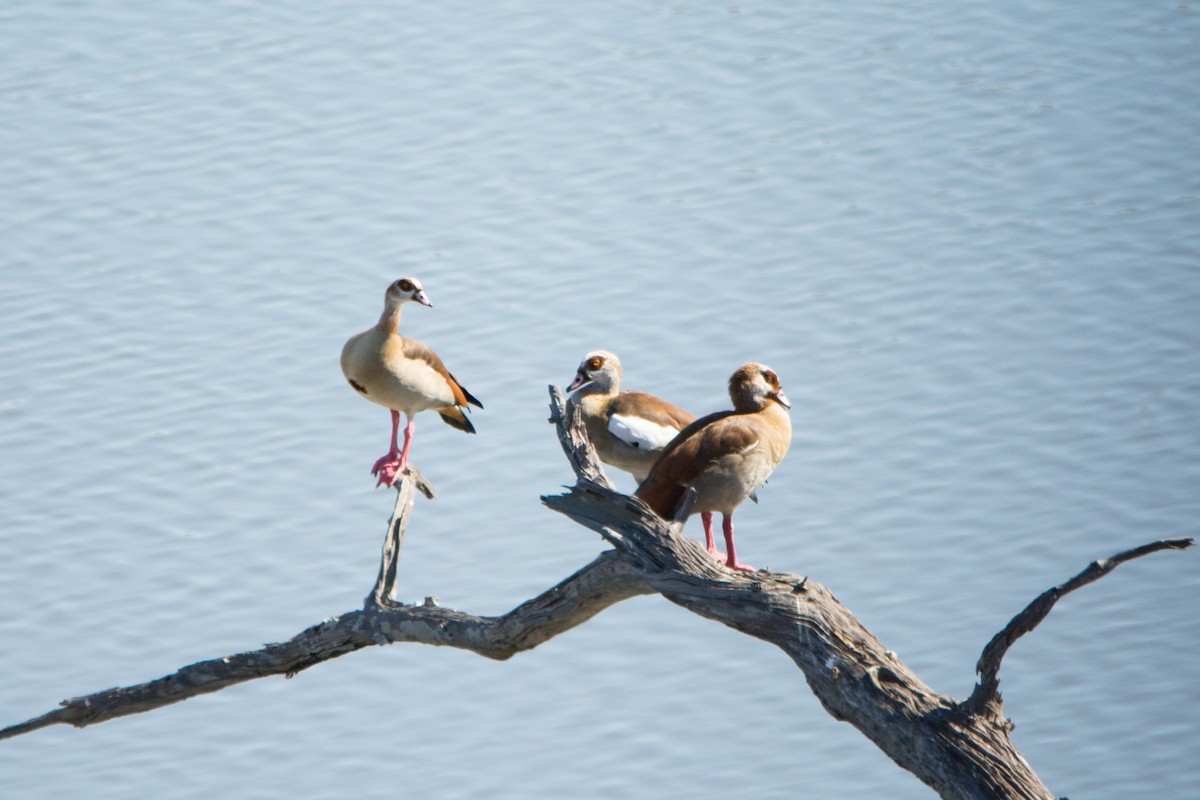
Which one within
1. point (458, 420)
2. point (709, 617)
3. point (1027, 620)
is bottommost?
point (1027, 620)

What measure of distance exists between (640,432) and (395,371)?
156 centimetres

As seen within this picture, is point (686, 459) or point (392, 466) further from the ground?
point (392, 466)

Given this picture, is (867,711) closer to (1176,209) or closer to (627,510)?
(627,510)

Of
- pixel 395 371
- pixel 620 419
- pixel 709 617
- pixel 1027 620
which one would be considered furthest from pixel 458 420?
pixel 1027 620

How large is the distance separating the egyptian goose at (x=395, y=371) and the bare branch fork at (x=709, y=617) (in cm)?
176

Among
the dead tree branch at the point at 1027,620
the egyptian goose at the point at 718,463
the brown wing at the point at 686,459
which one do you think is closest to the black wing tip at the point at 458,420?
the egyptian goose at the point at 718,463

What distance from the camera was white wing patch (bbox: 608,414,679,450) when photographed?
28.1 ft

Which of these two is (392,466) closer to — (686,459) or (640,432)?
(640,432)

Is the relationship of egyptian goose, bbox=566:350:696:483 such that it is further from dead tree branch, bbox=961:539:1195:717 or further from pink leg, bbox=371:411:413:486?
dead tree branch, bbox=961:539:1195:717

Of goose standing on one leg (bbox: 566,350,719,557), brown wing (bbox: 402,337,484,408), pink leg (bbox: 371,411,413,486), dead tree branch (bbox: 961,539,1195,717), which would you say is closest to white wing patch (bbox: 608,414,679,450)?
goose standing on one leg (bbox: 566,350,719,557)

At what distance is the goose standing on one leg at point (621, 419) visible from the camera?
8.59 meters

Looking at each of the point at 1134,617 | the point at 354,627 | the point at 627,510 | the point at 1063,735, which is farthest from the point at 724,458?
the point at 1134,617

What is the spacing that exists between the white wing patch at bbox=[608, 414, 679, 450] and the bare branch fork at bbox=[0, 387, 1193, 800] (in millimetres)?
1301

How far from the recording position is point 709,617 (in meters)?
6.02
